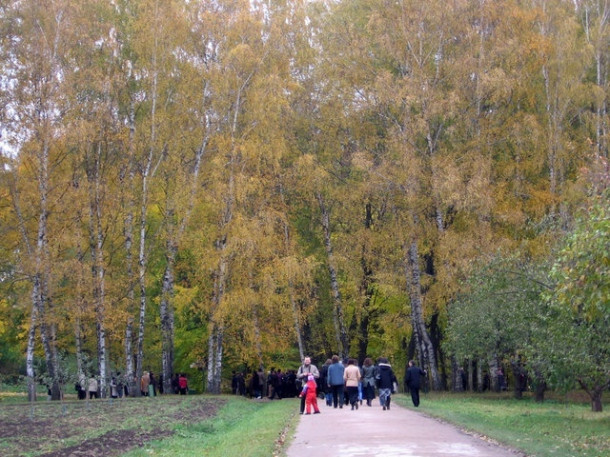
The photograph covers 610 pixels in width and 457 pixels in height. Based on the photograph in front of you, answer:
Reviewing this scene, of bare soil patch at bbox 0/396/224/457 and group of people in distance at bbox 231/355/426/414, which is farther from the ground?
group of people in distance at bbox 231/355/426/414

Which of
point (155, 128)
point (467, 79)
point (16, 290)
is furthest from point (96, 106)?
point (467, 79)

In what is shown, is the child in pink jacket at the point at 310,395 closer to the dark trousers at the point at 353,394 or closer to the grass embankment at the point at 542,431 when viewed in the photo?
the dark trousers at the point at 353,394

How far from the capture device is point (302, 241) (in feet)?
145

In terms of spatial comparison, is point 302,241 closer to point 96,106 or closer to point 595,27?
point 96,106

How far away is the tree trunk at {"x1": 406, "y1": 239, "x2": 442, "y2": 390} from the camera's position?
120 feet

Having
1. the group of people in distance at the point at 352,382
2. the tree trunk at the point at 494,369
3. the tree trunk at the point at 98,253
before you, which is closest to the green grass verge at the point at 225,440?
the group of people in distance at the point at 352,382

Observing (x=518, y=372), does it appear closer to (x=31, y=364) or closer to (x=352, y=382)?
(x=352, y=382)

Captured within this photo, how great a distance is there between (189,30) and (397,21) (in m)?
9.89

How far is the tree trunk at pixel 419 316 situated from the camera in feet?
120

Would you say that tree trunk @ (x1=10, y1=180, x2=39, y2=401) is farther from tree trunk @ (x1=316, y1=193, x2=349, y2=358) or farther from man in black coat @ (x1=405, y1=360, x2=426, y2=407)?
man in black coat @ (x1=405, y1=360, x2=426, y2=407)

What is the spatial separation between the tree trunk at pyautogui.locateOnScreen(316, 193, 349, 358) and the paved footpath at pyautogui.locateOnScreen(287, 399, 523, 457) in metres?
20.1

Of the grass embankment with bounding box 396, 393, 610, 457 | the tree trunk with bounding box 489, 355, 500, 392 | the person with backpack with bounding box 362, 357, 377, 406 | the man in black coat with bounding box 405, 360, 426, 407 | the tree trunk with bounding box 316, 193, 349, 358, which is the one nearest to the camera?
the grass embankment with bounding box 396, 393, 610, 457

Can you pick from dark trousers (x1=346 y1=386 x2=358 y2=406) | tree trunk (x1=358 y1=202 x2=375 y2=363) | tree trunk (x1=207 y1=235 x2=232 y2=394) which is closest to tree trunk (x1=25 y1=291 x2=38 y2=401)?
tree trunk (x1=207 y1=235 x2=232 y2=394)

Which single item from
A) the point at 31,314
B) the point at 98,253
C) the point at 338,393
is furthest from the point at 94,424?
the point at 98,253
